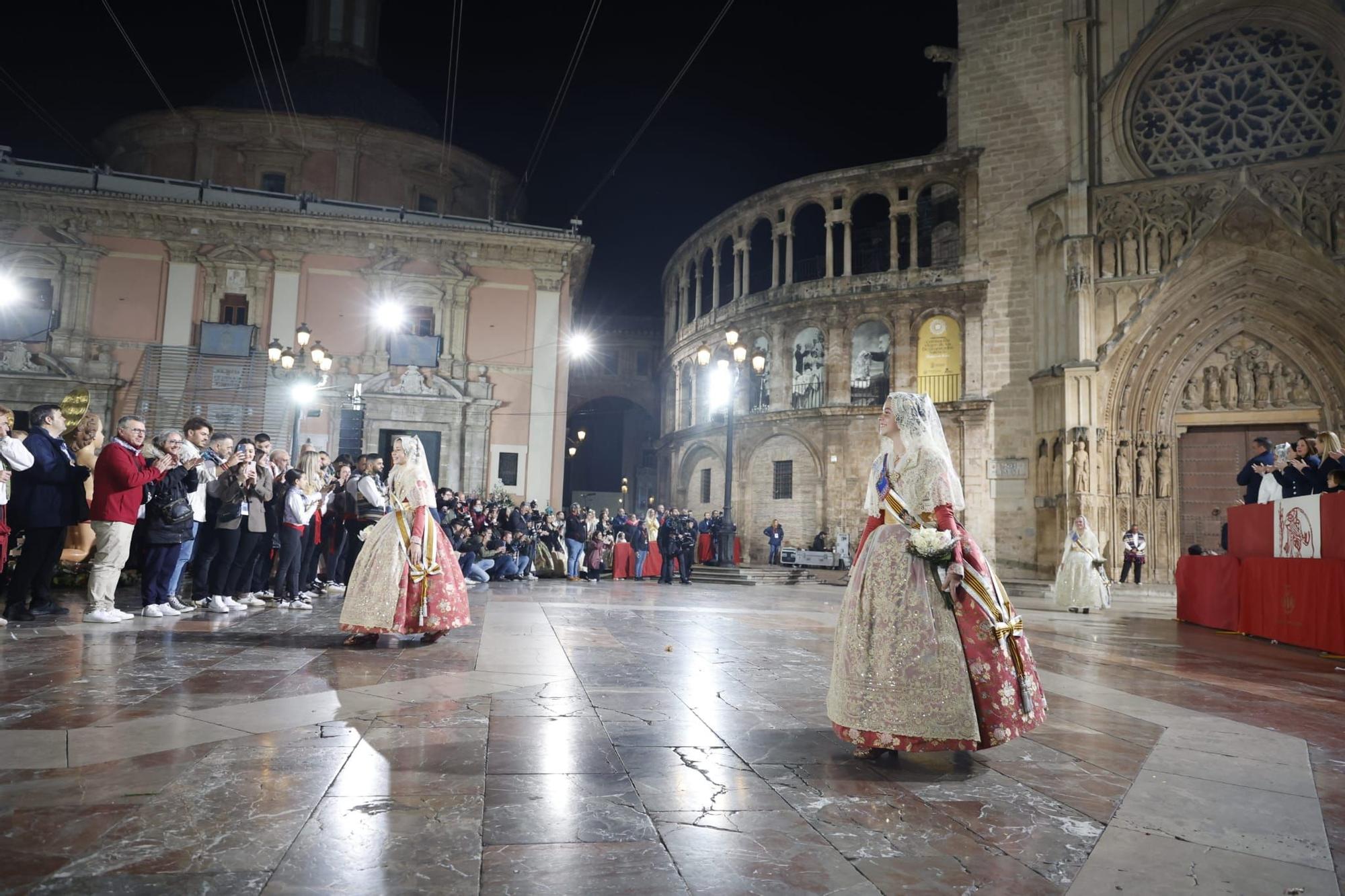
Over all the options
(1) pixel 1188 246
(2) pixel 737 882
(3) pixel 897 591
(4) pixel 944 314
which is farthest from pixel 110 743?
(4) pixel 944 314

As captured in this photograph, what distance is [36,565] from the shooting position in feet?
24.1

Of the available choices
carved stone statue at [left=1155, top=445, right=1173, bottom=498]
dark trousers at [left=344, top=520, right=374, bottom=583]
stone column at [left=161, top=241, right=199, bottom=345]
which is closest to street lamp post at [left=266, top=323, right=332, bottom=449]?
stone column at [left=161, top=241, right=199, bottom=345]

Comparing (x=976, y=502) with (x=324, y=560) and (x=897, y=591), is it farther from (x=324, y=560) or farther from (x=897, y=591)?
(x=897, y=591)

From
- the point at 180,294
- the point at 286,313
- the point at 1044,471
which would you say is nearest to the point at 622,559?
the point at 1044,471

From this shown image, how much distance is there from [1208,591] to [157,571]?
41.3 ft

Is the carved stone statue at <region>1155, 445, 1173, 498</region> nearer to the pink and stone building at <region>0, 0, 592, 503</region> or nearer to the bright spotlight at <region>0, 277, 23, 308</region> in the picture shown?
the pink and stone building at <region>0, 0, 592, 503</region>

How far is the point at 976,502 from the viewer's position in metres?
23.3

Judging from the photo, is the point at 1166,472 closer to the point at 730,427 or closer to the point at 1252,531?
the point at 730,427

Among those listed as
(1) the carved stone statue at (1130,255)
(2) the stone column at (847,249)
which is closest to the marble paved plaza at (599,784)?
(1) the carved stone statue at (1130,255)

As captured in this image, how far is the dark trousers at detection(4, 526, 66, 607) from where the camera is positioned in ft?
23.5

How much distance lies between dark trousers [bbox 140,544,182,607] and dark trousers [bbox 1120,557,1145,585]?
18.4 m

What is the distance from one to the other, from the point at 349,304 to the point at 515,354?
5.07 m

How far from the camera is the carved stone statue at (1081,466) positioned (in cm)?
1978

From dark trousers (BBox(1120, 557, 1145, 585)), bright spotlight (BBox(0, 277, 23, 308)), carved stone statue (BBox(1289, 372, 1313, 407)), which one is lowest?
dark trousers (BBox(1120, 557, 1145, 585))
